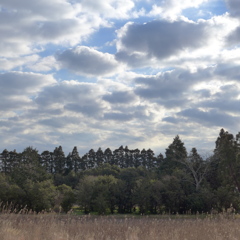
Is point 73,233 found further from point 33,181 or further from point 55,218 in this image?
point 33,181

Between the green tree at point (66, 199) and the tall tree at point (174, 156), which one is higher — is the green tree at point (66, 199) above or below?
below

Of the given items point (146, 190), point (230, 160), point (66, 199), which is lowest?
point (66, 199)

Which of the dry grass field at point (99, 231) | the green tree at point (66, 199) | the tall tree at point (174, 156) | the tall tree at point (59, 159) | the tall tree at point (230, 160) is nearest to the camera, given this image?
the dry grass field at point (99, 231)

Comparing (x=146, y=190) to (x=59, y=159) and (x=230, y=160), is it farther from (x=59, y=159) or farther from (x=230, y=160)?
(x=59, y=159)

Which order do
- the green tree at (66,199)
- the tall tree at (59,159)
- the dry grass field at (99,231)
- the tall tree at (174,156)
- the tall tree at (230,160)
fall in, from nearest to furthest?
the dry grass field at (99,231) < the tall tree at (230,160) < the green tree at (66,199) < the tall tree at (174,156) < the tall tree at (59,159)

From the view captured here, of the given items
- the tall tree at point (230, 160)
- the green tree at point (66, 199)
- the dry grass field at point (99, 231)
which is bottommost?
the green tree at point (66, 199)

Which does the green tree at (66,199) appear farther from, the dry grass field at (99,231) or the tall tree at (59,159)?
the tall tree at (59,159)

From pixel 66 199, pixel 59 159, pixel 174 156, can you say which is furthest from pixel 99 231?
Answer: pixel 59 159

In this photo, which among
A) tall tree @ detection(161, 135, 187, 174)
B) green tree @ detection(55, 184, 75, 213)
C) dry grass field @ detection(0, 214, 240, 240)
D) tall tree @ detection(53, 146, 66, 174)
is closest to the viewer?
dry grass field @ detection(0, 214, 240, 240)

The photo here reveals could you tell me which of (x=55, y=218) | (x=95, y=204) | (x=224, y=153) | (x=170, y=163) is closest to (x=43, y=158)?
(x=170, y=163)

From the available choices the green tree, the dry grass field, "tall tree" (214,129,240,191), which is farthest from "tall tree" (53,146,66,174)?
the dry grass field

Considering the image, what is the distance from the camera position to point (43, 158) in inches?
3617

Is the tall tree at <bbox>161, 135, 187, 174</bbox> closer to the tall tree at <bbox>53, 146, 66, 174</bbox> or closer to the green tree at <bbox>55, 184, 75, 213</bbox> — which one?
the green tree at <bbox>55, 184, 75, 213</bbox>

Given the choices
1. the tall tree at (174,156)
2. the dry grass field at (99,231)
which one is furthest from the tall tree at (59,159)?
the dry grass field at (99,231)
